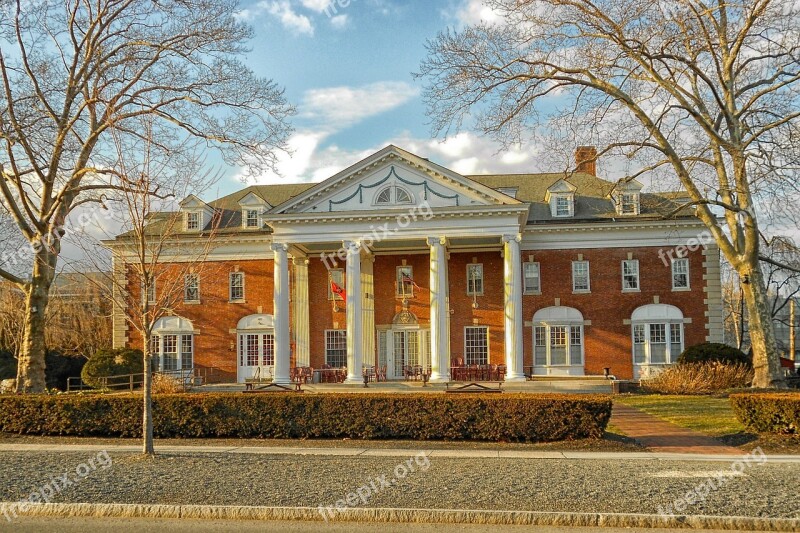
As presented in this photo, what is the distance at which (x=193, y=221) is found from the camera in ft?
129

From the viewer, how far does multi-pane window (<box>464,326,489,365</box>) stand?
3588cm

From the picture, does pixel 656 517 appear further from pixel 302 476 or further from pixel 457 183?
pixel 457 183

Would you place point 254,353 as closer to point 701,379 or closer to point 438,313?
point 438,313

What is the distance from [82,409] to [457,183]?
1918 centimetres

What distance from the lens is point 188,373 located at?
3706 cm

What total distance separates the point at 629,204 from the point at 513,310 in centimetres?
966

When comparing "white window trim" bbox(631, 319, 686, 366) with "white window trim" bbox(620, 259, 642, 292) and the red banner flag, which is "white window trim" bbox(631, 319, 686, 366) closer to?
"white window trim" bbox(620, 259, 642, 292)

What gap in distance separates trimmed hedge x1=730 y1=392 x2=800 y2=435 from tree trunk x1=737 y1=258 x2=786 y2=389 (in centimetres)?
1082

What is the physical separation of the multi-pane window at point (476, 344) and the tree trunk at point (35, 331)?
2001 cm

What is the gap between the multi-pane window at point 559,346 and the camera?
3509cm

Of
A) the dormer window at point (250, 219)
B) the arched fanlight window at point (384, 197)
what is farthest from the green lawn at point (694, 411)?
the dormer window at point (250, 219)
